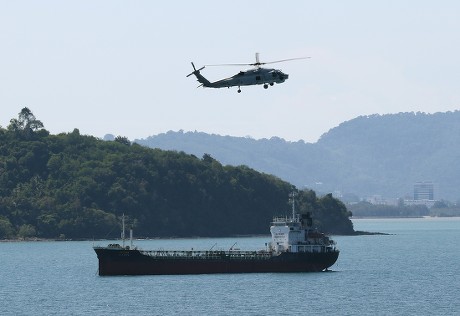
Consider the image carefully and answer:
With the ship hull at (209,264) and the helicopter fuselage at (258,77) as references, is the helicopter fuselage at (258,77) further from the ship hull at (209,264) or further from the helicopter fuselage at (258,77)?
the ship hull at (209,264)

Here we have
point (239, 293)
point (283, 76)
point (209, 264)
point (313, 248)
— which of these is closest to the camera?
point (283, 76)

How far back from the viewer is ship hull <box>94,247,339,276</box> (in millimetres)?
141625

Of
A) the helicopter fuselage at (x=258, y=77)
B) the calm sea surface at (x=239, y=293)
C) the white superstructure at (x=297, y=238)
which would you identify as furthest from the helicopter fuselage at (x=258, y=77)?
the white superstructure at (x=297, y=238)

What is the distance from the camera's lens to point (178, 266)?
474ft

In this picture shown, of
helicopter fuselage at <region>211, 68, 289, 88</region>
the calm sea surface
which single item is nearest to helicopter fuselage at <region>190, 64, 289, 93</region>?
helicopter fuselage at <region>211, 68, 289, 88</region>

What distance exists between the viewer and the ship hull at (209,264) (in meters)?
142

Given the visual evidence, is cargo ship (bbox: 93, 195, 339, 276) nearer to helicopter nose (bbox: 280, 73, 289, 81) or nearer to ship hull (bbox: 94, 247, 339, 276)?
ship hull (bbox: 94, 247, 339, 276)

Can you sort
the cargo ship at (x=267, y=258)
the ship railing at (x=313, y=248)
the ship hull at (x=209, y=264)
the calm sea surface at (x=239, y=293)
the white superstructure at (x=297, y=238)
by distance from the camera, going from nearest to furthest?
the calm sea surface at (x=239, y=293), the ship hull at (x=209, y=264), the cargo ship at (x=267, y=258), the white superstructure at (x=297, y=238), the ship railing at (x=313, y=248)

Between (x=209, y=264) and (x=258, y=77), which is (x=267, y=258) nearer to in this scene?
(x=209, y=264)

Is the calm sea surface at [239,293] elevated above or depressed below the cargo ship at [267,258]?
below

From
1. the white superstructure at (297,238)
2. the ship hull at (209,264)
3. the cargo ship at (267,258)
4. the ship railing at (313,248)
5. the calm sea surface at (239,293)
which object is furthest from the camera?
the ship railing at (313,248)

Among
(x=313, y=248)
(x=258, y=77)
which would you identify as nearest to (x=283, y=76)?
(x=258, y=77)

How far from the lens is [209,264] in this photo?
144 meters

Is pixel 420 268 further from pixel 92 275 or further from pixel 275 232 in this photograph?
pixel 92 275
